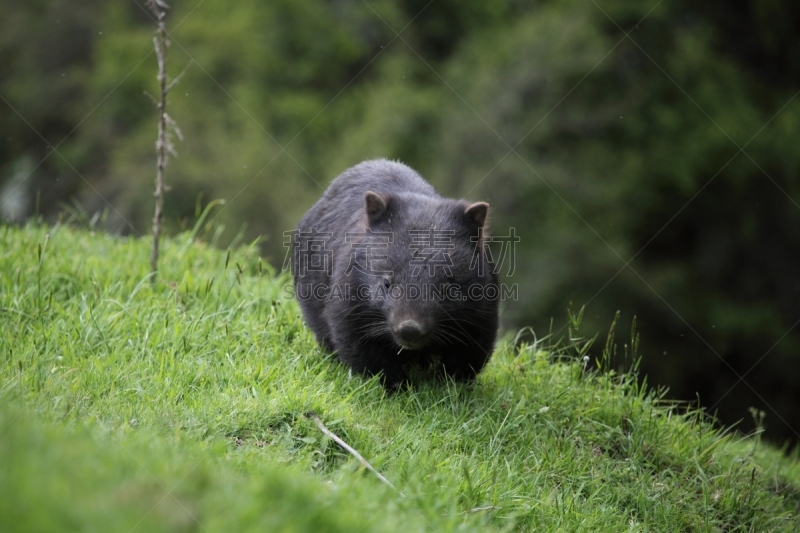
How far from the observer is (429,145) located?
645 inches

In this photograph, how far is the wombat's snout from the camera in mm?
4215

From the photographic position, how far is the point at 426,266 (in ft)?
14.7

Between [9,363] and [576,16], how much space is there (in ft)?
45.2

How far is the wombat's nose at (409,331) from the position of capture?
13.8 ft

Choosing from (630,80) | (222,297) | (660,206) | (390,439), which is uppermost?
(630,80)

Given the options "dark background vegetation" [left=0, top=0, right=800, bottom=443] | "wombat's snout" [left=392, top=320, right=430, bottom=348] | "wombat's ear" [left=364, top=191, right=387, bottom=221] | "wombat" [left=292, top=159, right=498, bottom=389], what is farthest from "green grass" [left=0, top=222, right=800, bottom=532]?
"dark background vegetation" [left=0, top=0, right=800, bottom=443]

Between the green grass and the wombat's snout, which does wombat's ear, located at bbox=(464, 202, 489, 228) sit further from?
the green grass

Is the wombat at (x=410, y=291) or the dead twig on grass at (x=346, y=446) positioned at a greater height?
the wombat at (x=410, y=291)

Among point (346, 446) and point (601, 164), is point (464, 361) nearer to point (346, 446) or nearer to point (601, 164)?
point (346, 446)

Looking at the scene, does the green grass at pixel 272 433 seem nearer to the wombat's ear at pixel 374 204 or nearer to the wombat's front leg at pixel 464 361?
the wombat's front leg at pixel 464 361

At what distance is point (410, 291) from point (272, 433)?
3.99ft

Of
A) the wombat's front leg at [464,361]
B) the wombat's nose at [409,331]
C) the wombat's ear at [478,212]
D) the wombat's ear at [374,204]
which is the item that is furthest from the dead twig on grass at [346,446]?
the wombat's ear at [478,212]

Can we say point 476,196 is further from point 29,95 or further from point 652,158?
point 29,95

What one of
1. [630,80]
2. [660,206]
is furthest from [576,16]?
[660,206]
